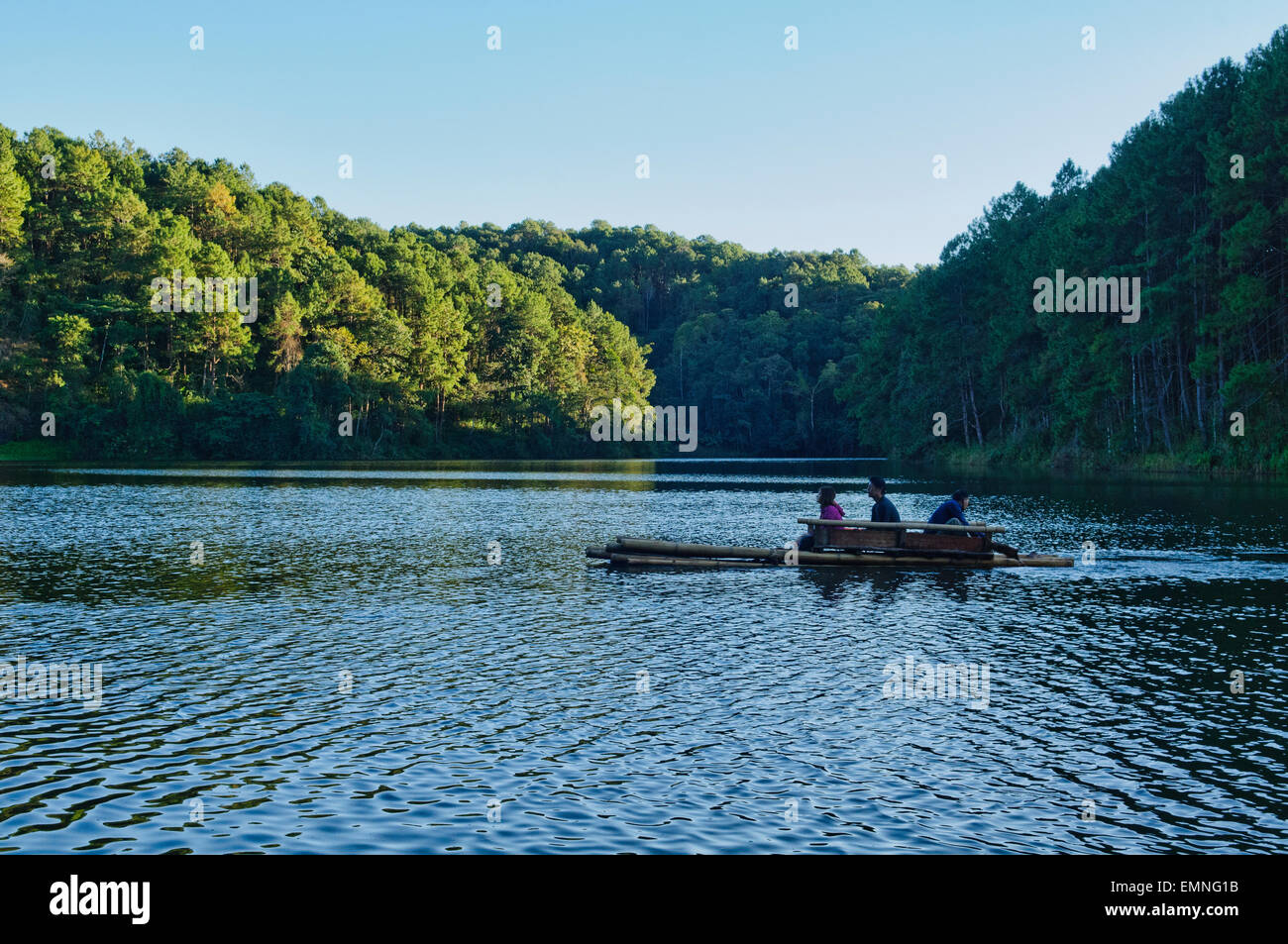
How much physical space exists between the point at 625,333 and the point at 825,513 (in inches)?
5886

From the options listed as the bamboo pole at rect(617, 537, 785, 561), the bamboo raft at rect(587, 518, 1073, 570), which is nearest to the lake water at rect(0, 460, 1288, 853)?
the bamboo raft at rect(587, 518, 1073, 570)

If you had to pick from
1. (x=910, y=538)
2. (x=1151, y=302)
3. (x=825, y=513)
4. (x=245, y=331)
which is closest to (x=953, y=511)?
(x=910, y=538)

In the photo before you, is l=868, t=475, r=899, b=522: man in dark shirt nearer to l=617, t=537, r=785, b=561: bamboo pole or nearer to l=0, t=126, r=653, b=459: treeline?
l=617, t=537, r=785, b=561: bamboo pole

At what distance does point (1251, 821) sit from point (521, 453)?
5445 inches

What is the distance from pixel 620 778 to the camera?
445 inches

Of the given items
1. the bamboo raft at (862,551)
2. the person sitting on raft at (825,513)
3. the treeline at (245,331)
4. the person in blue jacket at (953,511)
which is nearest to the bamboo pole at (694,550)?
the bamboo raft at (862,551)

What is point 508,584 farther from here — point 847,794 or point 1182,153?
point 1182,153

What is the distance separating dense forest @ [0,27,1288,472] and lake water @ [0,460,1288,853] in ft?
130

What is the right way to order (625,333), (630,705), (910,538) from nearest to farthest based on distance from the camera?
(630,705) → (910,538) → (625,333)

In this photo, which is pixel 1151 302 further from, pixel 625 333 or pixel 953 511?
pixel 625 333

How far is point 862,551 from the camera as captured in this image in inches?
1158

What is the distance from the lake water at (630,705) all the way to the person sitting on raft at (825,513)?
109 cm

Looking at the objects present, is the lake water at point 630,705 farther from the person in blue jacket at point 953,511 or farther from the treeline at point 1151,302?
the treeline at point 1151,302

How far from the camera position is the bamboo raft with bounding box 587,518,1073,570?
29.1 m
